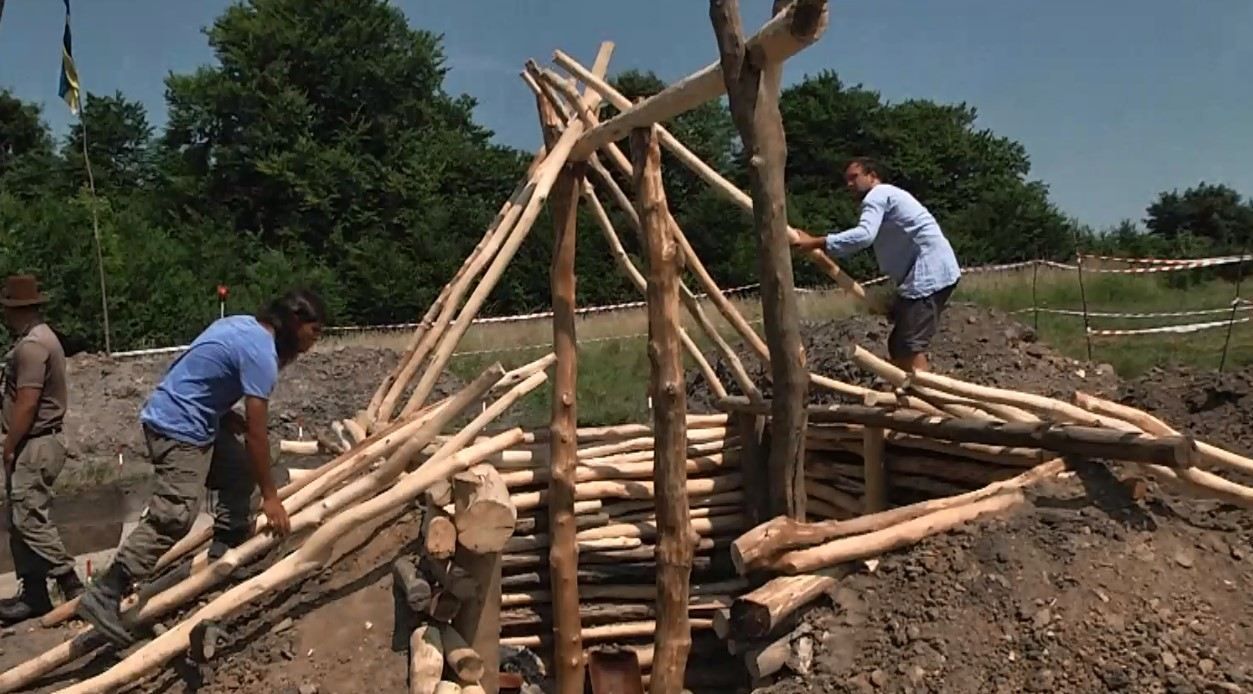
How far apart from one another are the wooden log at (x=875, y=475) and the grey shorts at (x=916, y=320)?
0.68 m

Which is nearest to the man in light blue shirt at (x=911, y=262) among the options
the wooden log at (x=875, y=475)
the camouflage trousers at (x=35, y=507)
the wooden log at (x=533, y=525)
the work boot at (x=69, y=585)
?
the wooden log at (x=875, y=475)

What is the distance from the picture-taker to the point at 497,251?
711cm

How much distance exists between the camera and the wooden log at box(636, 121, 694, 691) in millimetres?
5785

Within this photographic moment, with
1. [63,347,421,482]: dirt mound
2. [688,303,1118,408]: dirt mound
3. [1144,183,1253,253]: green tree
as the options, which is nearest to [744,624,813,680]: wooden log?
[688,303,1118,408]: dirt mound

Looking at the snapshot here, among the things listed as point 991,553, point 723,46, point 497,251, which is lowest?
point 991,553

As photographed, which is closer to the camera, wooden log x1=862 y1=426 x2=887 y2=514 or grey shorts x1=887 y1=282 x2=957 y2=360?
wooden log x1=862 y1=426 x2=887 y2=514

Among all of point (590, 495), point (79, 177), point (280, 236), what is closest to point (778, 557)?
point (590, 495)

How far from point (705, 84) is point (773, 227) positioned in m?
0.66

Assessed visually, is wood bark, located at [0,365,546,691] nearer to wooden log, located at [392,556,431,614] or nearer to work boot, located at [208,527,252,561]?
work boot, located at [208,527,252,561]

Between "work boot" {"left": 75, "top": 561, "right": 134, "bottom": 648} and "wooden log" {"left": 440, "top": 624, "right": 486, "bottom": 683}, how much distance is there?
55.7 inches

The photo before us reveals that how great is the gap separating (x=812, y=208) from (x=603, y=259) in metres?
5.59

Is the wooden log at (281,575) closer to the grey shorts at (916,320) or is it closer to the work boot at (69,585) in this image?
the work boot at (69,585)

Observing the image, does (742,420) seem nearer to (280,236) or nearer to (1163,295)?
(1163,295)

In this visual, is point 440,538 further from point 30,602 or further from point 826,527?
point 30,602
